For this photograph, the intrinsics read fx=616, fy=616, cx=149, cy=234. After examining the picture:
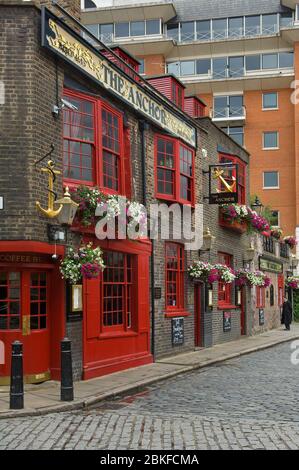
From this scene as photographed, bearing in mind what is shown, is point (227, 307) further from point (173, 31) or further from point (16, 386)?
point (173, 31)

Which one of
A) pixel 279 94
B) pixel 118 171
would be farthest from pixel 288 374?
pixel 279 94

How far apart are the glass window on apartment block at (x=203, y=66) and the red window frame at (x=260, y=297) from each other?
1041 inches

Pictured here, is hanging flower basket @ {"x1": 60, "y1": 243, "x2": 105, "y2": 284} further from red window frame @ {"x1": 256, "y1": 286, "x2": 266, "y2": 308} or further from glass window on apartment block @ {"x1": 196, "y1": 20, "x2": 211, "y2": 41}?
glass window on apartment block @ {"x1": 196, "y1": 20, "x2": 211, "y2": 41}

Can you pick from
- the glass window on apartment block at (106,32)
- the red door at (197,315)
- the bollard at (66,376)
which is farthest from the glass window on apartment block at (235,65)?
the bollard at (66,376)

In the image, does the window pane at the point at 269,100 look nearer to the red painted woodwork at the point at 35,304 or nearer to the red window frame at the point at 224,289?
the red window frame at the point at 224,289

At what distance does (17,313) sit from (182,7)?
45.5 m

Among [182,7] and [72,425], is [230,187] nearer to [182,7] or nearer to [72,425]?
[72,425]

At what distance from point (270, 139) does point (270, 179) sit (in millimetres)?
3320

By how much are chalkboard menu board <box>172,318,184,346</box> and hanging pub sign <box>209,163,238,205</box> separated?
4.21 metres

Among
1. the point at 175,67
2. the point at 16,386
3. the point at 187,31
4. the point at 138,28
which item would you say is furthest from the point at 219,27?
the point at 16,386

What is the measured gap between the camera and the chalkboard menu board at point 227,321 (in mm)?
21969

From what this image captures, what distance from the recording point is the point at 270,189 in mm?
48656

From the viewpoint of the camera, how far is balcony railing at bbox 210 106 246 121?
49438mm

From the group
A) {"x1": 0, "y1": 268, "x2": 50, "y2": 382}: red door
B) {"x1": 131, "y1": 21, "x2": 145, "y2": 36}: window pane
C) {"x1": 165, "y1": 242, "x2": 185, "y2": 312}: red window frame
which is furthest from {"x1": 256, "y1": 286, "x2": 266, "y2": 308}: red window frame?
{"x1": 131, "y1": 21, "x2": 145, "y2": 36}: window pane
